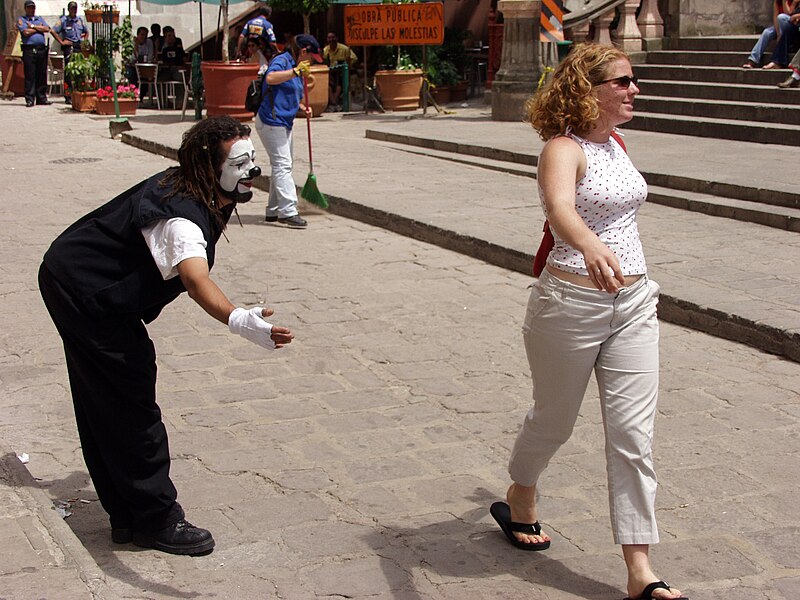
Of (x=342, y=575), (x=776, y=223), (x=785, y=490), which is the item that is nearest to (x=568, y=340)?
(x=342, y=575)

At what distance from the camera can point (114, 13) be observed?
21406 mm

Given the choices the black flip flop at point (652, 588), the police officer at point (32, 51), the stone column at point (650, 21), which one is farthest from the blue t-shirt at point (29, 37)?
the black flip flop at point (652, 588)

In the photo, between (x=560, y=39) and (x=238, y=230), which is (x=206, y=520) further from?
(x=560, y=39)

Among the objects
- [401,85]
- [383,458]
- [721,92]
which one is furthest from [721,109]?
[383,458]

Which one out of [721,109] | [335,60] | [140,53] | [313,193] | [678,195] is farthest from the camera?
[140,53]

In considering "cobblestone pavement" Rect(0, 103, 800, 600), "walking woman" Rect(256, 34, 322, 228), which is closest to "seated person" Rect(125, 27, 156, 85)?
"walking woman" Rect(256, 34, 322, 228)

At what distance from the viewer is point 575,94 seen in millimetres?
3711

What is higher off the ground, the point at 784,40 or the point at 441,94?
the point at 784,40

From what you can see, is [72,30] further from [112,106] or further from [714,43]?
[714,43]

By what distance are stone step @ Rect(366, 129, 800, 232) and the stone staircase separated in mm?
2642

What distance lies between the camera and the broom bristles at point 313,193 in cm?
1088

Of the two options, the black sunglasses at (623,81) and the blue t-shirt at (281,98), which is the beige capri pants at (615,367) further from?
the blue t-shirt at (281,98)

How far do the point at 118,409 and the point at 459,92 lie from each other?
1866 centimetres

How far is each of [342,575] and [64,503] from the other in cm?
127
